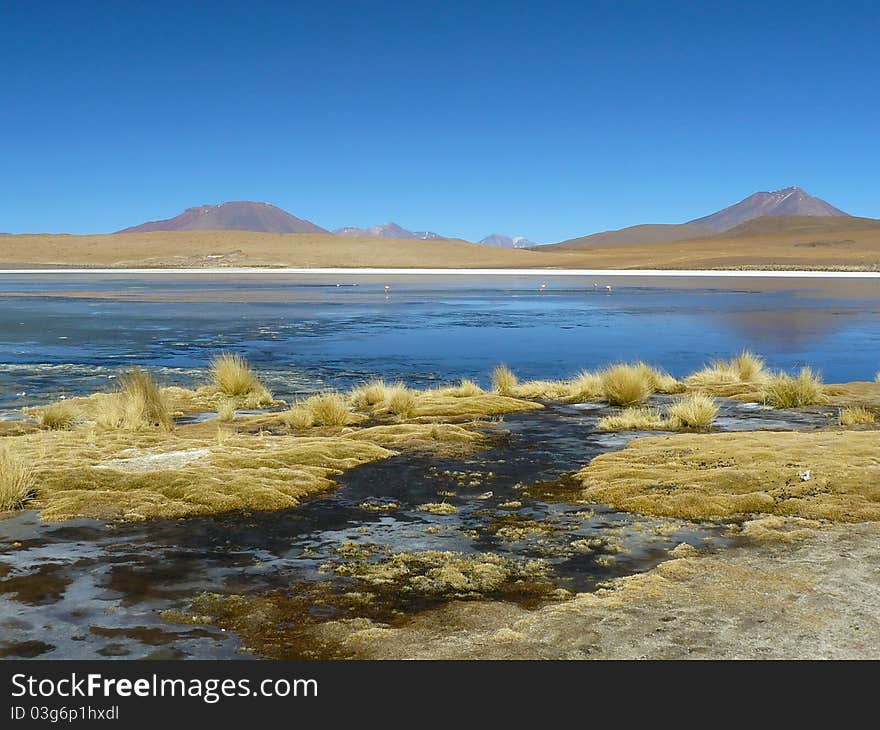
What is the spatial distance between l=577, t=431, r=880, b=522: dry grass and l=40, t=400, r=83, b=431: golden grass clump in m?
6.89

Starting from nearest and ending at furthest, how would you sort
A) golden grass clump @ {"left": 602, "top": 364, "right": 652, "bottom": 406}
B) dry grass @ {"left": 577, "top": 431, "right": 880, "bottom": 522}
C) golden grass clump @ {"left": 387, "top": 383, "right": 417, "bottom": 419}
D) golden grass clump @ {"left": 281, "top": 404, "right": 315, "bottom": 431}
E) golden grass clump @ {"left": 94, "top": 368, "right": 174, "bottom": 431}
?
dry grass @ {"left": 577, "top": 431, "right": 880, "bottom": 522} < golden grass clump @ {"left": 94, "top": 368, "right": 174, "bottom": 431} < golden grass clump @ {"left": 281, "top": 404, "right": 315, "bottom": 431} < golden grass clump @ {"left": 387, "top": 383, "right": 417, "bottom": 419} < golden grass clump @ {"left": 602, "top": 364, "right": 652, "bottom": 406}

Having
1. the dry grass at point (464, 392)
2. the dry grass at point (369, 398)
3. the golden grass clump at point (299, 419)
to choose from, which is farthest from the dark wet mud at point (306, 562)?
the dry grass at point (464, 392)

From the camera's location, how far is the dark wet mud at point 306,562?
5.37 metres

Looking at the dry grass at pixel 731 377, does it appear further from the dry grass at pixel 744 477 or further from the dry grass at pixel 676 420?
the dry grass at pixel 744 477

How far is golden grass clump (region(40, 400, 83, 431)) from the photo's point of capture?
12148mm

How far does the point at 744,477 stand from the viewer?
8.75 meters

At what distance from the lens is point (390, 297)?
49781 mm

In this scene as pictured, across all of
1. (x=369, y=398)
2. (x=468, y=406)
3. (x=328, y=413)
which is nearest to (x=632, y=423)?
(x=468, y=406)

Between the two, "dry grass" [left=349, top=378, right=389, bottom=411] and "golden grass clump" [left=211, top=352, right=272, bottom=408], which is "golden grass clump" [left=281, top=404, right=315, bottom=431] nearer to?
"dry grass" [left=349, top=378, right=389, bottom=411]

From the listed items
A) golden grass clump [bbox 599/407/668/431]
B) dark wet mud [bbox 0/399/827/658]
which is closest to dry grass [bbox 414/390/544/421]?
golden grass clump [bbox 599/407/668/431]

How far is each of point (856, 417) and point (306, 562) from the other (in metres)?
8.53

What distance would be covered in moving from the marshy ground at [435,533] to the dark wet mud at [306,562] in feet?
0.08
